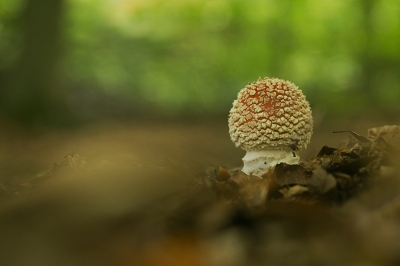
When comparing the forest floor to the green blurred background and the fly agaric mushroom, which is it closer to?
the fly agaric mushroom

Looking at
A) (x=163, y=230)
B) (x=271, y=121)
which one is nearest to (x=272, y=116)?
(x=271, y=121)

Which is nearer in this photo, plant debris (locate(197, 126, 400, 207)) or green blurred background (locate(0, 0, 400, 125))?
plant debris (locate(197, 126, 400, 207))

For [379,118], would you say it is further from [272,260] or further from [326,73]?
[272,260]

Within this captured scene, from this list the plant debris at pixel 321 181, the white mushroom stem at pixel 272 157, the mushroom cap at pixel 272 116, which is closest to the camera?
the plant debris at pixel 321 181

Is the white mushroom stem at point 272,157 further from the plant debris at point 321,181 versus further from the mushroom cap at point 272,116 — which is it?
the plant debris at point 321,181

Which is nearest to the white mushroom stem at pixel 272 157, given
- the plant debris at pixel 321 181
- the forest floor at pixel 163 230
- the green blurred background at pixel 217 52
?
the plant debris at pixel 321 181

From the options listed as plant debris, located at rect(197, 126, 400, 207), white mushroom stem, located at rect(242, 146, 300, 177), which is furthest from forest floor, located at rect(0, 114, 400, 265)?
white mushroom stem, located at rect(242, 146, 300, 177)

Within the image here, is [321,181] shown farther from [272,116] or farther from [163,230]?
[272,116]

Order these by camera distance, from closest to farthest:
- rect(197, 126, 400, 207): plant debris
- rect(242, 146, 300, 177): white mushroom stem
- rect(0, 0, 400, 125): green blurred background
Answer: rect(197, 126, 400, 207): plant debris
rect(242, 146, 300, 177): white mushroom stem
rect(0, 0, 400, 125): green blurred background
